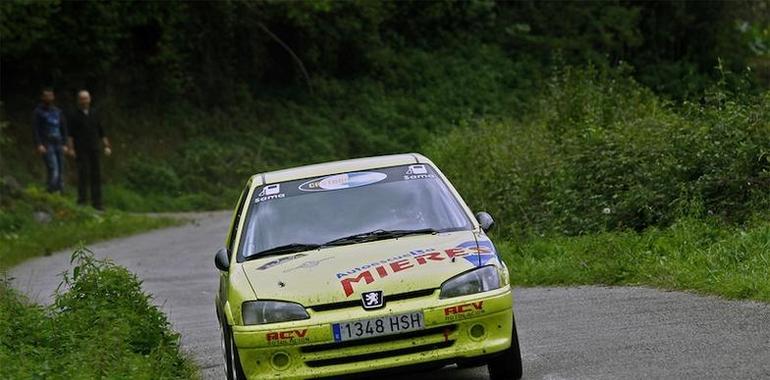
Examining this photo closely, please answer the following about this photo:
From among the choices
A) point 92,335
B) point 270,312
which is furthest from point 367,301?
point 92,335

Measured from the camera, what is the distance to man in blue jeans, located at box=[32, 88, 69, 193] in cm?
2861

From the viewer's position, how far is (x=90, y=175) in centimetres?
2902

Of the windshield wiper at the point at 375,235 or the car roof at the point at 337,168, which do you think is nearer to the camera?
the windshield wiper at the point at 375,235

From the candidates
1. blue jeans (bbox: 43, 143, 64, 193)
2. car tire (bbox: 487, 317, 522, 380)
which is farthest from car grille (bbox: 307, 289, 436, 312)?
blue jeans (bbox: 43, 143, 64, 193)

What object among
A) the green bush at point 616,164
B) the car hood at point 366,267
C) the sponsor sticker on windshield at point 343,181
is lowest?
the green bush at point 616,164

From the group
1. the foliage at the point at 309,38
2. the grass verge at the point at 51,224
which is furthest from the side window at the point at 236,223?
the foliage at the point at 309,38

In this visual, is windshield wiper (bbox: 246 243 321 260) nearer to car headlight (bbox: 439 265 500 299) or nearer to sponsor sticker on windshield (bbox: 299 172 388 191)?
sponsor sticker on windshield (bbox: 299 172 388 191)

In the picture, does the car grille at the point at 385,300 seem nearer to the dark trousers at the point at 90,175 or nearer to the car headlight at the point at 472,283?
the car headlight at the point at 472,283

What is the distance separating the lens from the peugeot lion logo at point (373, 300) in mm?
9125

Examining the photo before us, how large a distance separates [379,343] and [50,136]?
2063 centimetres

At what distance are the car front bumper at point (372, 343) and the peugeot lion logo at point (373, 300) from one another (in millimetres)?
42

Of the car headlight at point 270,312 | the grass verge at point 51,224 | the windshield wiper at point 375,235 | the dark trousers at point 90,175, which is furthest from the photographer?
the dark trousers at point 90,175

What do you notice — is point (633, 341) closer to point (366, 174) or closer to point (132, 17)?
point (366, 174)

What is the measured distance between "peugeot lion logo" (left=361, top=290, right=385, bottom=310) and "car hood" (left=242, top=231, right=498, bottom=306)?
0.04 m
